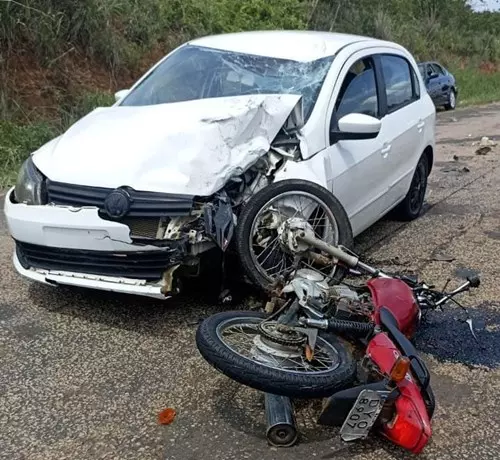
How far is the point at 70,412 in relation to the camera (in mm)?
3363

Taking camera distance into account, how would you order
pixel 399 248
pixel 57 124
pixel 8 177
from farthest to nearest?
pixel 57 124
pixel 8 177
pixel 399 248

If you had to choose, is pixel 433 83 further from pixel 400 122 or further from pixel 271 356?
pixel 271 356

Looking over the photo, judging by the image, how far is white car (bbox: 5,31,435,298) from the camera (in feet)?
12.9

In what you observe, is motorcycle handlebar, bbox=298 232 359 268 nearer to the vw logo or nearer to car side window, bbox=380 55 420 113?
the vw logo

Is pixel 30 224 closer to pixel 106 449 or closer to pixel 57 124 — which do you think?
pixel 106 449

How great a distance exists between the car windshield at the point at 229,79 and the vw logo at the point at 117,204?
149 cm

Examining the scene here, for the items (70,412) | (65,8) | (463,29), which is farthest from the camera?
(463,29)

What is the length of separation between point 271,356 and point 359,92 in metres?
2.81

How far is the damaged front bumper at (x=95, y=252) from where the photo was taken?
3.89 m

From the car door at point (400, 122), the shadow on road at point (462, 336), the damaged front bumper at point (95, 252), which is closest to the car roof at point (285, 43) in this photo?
the car door at point (400, 122)

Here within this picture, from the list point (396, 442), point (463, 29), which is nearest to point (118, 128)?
point (396, 442)

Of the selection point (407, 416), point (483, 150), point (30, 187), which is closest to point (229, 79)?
point (30, 187)

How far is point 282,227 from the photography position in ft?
13.0

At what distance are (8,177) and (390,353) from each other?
706cm
